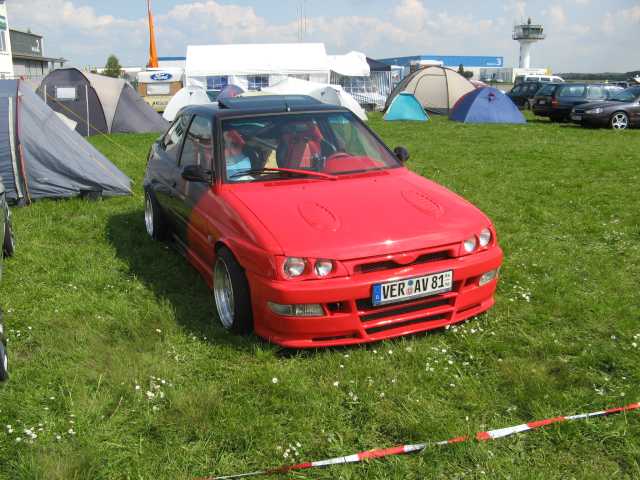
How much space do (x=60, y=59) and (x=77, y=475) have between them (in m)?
87.4

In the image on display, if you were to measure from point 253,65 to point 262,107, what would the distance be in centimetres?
2492

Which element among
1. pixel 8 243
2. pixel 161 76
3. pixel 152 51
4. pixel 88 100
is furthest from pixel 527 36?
pixel 8 243

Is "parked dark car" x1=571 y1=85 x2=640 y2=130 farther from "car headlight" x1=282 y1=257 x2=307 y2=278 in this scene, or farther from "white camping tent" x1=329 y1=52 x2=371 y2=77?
"car headlight" x1=282 y1=257 x2=307 y2=278

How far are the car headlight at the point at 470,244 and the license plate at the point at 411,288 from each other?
25 centimetres

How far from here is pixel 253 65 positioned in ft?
94.2

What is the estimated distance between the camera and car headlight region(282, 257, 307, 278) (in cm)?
358

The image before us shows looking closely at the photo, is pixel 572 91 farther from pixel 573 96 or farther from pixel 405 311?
pixel 405 311

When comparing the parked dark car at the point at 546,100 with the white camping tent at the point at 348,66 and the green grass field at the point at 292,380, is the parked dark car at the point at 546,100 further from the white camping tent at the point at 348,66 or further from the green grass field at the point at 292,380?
the green grass field at the point at 292,380

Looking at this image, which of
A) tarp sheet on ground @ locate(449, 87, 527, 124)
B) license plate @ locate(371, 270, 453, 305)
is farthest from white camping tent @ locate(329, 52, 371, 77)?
license plate @ locate(371, 270, 453, 305)

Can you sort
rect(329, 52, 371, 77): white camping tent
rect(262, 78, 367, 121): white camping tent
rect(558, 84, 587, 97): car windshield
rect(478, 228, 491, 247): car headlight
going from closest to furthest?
rect(478, 228, 491, 247): car headlight → rect(558, 84, 587, 97): car windshield → rect(262, 78, 367, 121): white camping tent → rect(329, 52, 371, 77): white camping tent

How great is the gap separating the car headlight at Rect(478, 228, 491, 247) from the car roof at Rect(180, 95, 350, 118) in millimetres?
1785

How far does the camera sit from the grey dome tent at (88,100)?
1670cm

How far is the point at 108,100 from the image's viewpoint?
1702cm

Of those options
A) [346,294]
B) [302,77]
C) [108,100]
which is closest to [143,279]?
[346,294]
